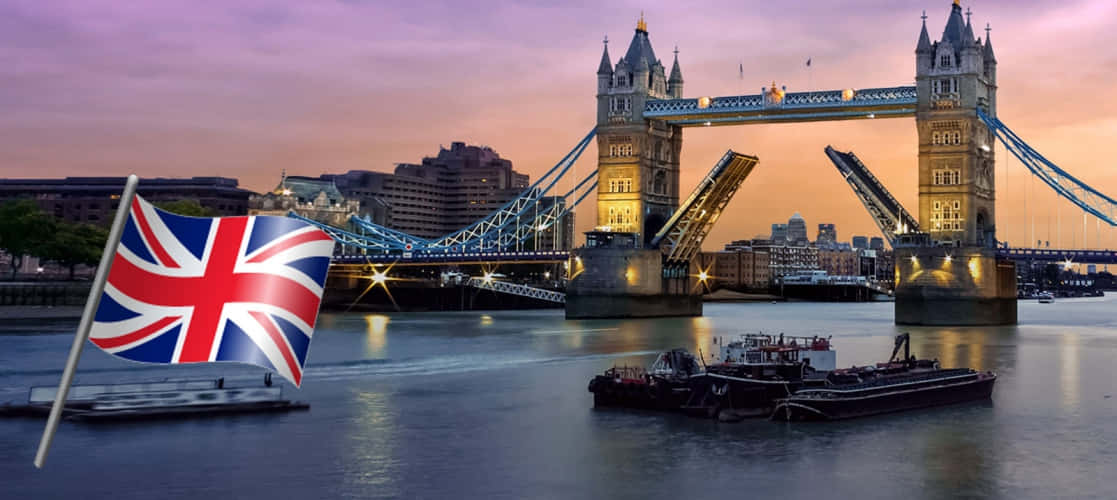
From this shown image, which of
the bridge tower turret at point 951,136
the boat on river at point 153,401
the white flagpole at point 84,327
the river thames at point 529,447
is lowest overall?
the river thames at point 529,447

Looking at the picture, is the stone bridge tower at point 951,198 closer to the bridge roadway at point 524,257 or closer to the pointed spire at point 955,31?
the pointed spire at point 955,31

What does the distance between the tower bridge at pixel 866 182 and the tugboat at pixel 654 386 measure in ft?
105

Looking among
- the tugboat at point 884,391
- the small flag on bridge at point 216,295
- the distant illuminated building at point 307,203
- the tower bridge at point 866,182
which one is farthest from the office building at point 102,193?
the small flag on bridge at point 216,295

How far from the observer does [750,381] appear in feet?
83.5

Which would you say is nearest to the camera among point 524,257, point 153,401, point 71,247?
point 153,401

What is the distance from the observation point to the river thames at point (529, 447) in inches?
709

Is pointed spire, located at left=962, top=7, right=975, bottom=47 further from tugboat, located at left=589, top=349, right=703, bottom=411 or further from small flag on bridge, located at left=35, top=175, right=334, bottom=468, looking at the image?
small flag on bridge, located at left=35, top=175, right=334, bottom=468

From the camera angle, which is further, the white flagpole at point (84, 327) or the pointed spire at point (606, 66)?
the pointed spire at point (606, 66)

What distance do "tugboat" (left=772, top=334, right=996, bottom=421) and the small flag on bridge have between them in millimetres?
16408

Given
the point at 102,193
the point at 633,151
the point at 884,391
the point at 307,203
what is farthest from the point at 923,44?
the point at 102,193

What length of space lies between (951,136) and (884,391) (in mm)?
39098

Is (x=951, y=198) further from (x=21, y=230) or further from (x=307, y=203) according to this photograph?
(x=307, y=203)

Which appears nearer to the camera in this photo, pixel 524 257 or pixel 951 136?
pixel 951 136

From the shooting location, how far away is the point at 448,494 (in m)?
17.4
